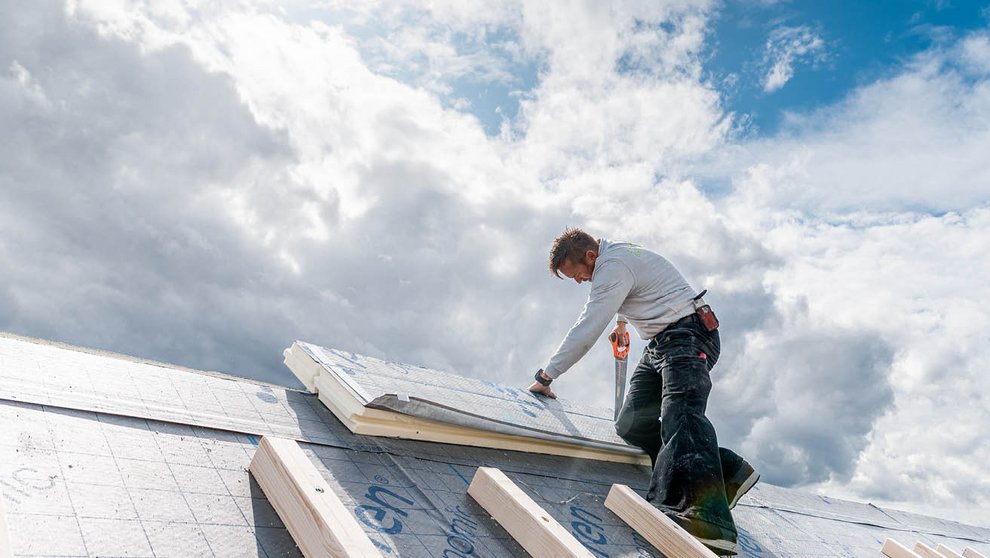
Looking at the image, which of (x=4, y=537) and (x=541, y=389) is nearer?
(x=4, y=537)

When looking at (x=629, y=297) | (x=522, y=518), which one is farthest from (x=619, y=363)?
(x=522, y=518)

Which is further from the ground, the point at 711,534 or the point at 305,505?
the point at 711,534

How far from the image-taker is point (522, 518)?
1.99m

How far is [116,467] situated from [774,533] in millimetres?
3212

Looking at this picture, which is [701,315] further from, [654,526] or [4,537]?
[4,537]

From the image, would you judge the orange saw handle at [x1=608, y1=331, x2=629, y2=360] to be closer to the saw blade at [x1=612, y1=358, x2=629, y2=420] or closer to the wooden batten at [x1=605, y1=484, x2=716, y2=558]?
the saw blade at [x1=612, y1=358, x2=629, y2=420]

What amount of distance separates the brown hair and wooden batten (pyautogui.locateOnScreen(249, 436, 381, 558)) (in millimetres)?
1919

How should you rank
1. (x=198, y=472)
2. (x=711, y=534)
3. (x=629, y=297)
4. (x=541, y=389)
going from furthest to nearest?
(x=541, y=389), (x=629, y=297), (x=711, y=534), (x=198, y=472)

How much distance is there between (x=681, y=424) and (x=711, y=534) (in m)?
0.49

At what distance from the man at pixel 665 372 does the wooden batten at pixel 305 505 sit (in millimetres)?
1604

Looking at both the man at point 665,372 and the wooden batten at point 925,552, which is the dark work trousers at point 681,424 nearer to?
the man at point 665,372

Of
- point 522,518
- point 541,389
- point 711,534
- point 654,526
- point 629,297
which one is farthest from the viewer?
point 541,389

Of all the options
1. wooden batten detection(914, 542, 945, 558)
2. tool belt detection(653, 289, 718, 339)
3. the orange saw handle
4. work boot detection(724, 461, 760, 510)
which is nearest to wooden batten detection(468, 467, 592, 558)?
work boot detection(724, 461, 760, 510)

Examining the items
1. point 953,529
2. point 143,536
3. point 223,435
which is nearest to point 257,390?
point 223,435
